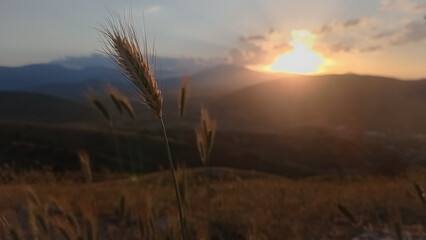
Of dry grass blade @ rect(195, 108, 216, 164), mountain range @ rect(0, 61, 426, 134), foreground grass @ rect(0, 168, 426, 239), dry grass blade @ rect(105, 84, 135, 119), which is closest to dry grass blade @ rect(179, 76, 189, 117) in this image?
dry grass blade @ rect(195, 108, 216, 164)

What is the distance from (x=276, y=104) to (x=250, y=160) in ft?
250

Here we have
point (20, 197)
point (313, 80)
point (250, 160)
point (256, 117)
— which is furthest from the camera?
point (313, 80)

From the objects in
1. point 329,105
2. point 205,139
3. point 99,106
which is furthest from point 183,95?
point 329,105

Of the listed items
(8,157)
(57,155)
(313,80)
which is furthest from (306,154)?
(313,80)

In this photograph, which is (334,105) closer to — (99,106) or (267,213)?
(267,213)

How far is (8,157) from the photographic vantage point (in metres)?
30.1

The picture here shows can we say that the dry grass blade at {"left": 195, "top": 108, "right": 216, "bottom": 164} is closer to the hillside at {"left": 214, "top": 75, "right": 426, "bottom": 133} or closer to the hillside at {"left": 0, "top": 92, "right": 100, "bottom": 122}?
the hillside at {"left": 214, "top": 75, "right": 426, "bottom": 133}

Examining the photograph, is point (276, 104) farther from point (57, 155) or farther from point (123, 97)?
point (123, 97)

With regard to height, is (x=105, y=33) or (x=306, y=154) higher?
(x=105, y=33)

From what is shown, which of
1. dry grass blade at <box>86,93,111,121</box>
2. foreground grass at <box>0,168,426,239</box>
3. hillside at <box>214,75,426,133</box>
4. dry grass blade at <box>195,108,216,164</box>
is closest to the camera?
dry grass blade at <box>195,108,216,164</box>

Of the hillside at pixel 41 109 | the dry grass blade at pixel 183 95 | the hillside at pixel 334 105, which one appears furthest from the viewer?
the hillside at pixel 41 109

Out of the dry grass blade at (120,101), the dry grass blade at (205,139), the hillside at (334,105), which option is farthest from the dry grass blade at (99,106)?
the hillside at (334,105)

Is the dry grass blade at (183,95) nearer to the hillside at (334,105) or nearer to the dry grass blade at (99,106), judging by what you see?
the dry grass blade at (99,106)

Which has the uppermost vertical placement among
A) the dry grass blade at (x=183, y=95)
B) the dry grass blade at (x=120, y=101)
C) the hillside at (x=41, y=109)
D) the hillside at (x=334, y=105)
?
the dry grass blade at (x=183, y=95)
